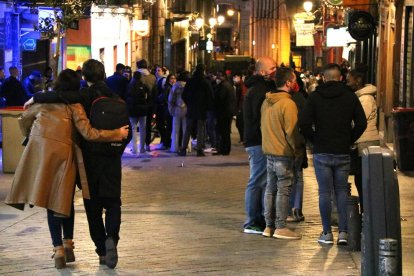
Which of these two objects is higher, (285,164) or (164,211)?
(285,164)

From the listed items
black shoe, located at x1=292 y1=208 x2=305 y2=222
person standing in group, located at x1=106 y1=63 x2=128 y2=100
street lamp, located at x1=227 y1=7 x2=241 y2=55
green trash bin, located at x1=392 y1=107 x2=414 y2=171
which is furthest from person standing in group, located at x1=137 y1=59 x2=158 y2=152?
street lamp, located at x1=227 y1=7 x2=241 y2=55

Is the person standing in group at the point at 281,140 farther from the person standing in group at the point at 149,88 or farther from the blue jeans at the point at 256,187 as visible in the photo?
the person standing in group at the point at 149,88

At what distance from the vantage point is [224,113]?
779 inches

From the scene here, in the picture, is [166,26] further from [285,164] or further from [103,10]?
[285,164]

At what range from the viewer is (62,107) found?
813cm

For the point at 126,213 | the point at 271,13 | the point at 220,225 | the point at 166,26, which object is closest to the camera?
the point at 220,225

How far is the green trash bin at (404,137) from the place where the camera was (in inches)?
595

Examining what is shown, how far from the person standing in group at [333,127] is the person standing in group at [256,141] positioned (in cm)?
81

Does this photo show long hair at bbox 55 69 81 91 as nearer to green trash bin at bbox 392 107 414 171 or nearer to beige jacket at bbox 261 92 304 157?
beige jacket at bbox 261 92 304 157

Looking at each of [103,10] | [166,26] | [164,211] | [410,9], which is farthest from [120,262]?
[166,26]

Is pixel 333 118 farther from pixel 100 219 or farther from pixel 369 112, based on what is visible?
pixel 100 219

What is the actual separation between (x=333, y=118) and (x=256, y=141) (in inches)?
43.1

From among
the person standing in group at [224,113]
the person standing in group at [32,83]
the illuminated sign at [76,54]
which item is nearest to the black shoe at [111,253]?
the person standing in group at [224,113]

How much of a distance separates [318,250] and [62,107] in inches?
118
